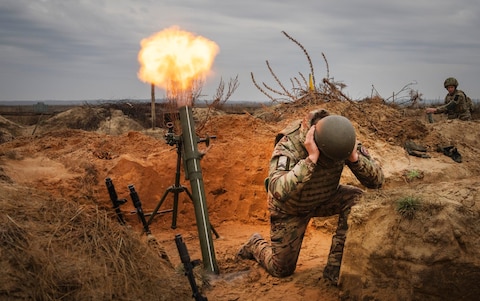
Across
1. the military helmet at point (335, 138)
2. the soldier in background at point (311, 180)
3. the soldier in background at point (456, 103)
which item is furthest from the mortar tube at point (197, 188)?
the soldier in background at point (456, 103)

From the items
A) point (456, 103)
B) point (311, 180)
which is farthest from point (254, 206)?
point (456, 103)

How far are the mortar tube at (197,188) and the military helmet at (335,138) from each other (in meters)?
1.55

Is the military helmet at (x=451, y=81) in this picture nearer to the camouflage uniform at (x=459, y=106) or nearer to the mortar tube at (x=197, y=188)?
the camouflage uniform at (x=459, y=106)

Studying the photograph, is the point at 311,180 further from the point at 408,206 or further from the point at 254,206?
the point at 254,206

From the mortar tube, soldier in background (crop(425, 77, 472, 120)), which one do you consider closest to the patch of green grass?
the mortar tube

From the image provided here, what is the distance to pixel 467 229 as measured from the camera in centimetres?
388

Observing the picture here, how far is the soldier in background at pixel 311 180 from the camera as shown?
14.8 feet

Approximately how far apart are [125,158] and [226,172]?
164 centimetres

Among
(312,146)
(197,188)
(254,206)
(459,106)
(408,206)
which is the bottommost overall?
(254,206)

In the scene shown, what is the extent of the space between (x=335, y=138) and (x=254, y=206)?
157 inches

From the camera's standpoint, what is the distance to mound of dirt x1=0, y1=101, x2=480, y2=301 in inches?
153

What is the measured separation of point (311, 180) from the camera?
4.88m

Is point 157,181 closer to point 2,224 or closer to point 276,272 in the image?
point 276,272

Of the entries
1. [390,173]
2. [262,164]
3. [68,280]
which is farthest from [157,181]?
[68,280]
